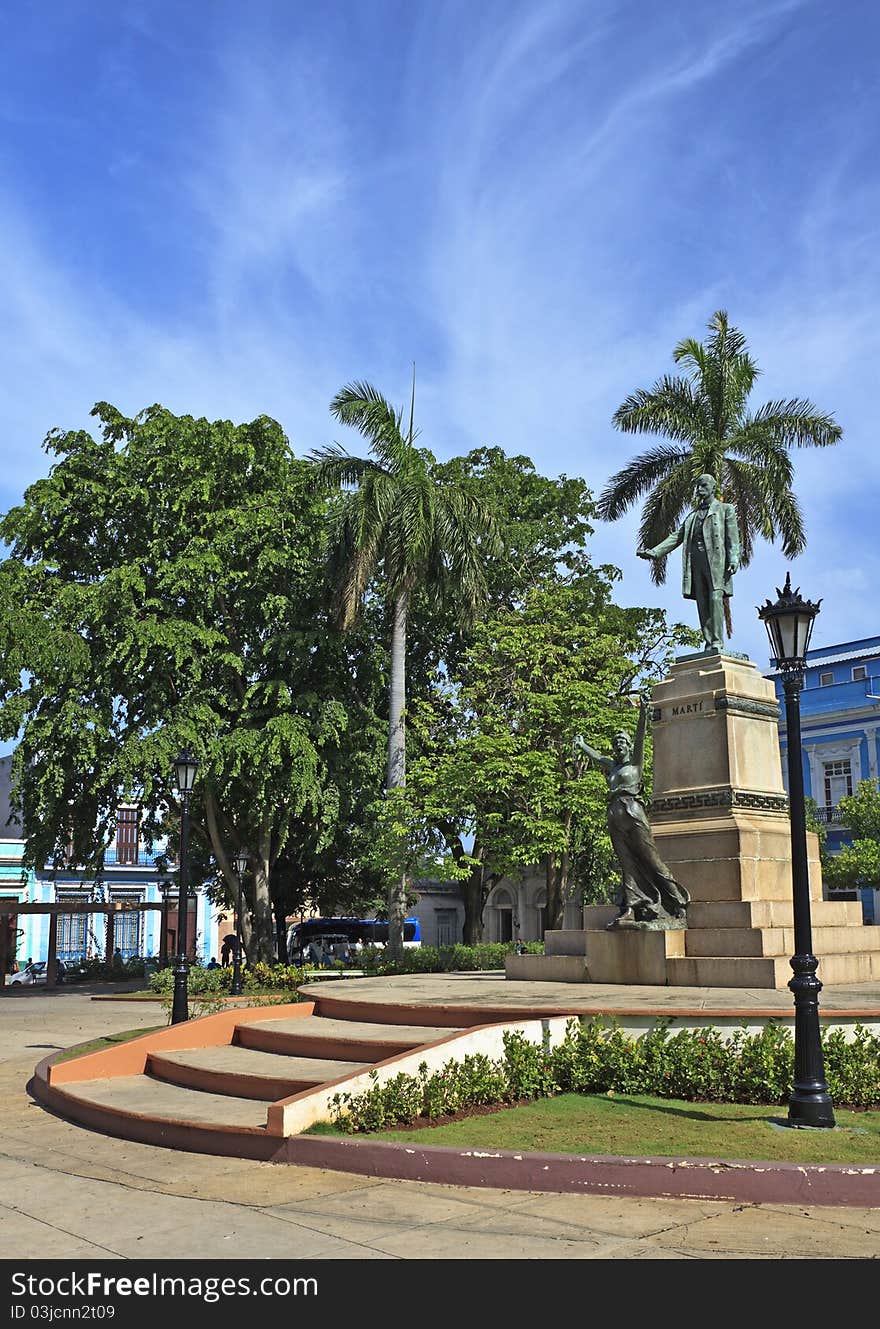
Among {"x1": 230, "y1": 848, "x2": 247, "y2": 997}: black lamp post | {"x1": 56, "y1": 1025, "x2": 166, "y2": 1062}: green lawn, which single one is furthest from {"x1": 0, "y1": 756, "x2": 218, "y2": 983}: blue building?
{"x1": 56, "y1": 1025, "x2": 166, "y2": 1062}: green lawn

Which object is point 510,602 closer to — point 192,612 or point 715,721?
point 192,612

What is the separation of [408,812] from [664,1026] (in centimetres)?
1786

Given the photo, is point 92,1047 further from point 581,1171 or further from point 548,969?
point 581,1171

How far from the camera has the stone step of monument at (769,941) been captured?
547 inches

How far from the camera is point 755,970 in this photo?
1345cm

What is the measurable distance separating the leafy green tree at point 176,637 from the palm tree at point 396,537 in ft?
5.86

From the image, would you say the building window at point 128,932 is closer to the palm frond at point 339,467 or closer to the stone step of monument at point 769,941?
the palm frond at point 339,467

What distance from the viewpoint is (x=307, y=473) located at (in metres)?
32.6

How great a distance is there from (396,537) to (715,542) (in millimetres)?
13735

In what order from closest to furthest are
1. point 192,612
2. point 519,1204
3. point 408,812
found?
1. point 519,1204
2. point 408,812
3. point 192,612

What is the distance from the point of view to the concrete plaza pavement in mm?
6246

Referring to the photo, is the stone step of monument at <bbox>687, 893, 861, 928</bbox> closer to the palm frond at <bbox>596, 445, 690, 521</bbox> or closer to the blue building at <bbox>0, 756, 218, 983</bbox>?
the palm frond at <bbox>596, 445, 690, 521</bbox>

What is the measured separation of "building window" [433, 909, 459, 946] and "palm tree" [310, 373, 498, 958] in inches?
1660

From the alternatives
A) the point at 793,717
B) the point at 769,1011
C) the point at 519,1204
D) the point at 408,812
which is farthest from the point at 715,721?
the point at 408,812
